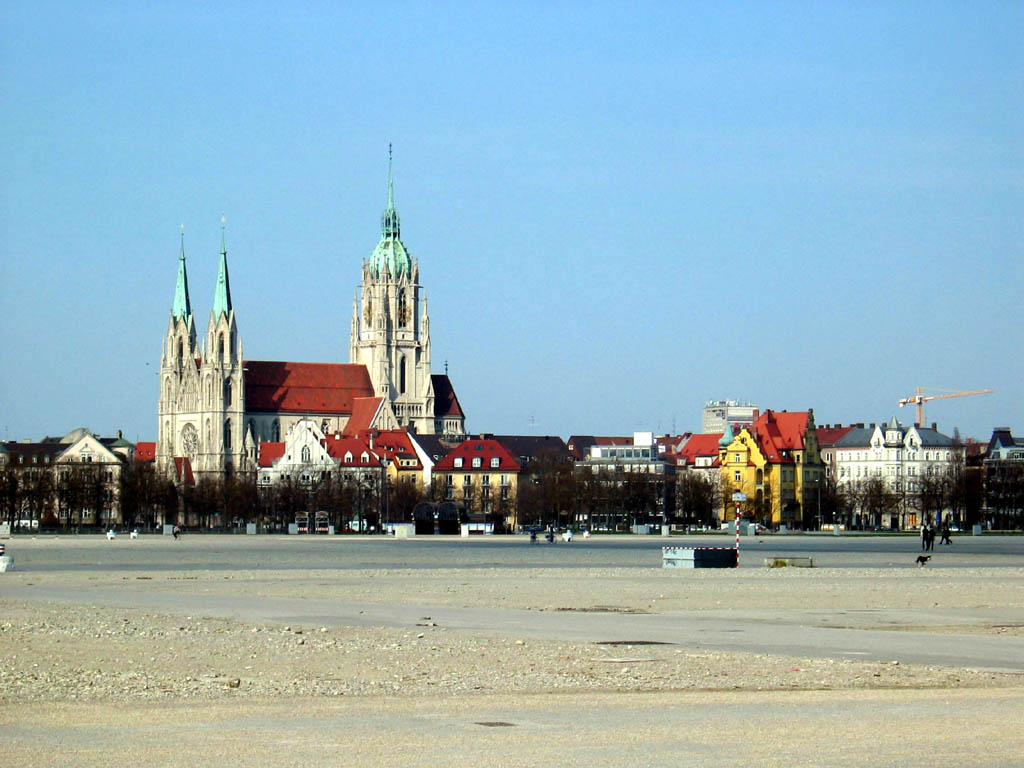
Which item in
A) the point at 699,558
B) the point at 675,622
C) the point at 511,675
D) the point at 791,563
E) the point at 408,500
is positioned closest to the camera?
the point at 511,675

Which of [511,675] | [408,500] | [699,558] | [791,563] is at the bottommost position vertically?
[511,675]

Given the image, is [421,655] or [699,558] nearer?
[421,655]

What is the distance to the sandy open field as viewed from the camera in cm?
1711

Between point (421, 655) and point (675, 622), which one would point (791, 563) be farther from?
point (421, 655)

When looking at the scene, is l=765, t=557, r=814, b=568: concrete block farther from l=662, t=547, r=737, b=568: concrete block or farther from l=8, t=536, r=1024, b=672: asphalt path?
A: l=8, t=536, r=1024, b=672: asphalt path

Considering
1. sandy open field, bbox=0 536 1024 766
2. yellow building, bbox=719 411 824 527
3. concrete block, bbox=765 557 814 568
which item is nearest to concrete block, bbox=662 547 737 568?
concrete block, bbox=765 557 814 568

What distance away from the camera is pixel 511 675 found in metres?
23.0

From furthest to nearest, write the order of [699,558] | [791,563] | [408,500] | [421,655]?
[408,500] → [791,563] → [699,558] → [421,655]

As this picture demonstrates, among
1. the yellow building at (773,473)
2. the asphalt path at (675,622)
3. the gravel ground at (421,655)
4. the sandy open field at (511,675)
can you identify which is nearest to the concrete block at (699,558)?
the sandy open field at (511,675)

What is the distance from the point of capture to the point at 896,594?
136 feet

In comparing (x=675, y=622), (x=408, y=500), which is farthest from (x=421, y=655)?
(x=408, y=500)

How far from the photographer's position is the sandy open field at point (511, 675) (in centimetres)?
1711

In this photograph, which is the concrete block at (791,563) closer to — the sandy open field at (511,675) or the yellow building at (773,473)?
the sandy open field at (511,675)

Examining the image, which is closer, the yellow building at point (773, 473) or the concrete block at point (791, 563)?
the concrete block at point (791, 563)
